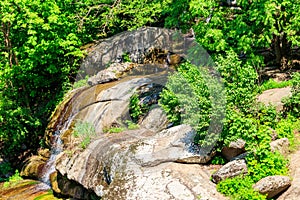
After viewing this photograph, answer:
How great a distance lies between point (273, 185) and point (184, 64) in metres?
4.26

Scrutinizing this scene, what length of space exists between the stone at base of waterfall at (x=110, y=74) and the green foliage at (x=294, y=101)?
7839 mm

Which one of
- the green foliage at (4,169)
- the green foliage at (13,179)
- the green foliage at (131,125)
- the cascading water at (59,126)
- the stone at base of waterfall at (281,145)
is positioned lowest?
the green foliage at (4,169)

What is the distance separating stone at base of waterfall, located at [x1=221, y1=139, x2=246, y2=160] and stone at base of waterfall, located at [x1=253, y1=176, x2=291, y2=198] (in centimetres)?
104

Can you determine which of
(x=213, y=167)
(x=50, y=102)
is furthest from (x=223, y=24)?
(x=50, y=102)

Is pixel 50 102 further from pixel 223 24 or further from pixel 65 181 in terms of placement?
pixel 223 24

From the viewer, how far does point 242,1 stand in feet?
35.7

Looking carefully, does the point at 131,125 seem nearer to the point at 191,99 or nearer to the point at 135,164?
the point at 135,164

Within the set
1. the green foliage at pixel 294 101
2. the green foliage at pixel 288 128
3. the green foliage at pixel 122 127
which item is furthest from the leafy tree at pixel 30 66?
the green foliage at pixel 288 128

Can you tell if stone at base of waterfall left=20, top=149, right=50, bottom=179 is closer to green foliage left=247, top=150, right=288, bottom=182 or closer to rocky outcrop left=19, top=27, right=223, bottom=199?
rocky outcrop left=19, top=27, right=223, bottom=199

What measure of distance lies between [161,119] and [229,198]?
4.15 m

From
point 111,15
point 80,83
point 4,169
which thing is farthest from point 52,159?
point 111,15

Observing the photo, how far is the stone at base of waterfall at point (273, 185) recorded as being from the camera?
256 inches

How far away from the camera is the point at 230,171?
6961 mm

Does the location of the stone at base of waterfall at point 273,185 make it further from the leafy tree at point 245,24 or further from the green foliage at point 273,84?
the green foliage at point 273,84
